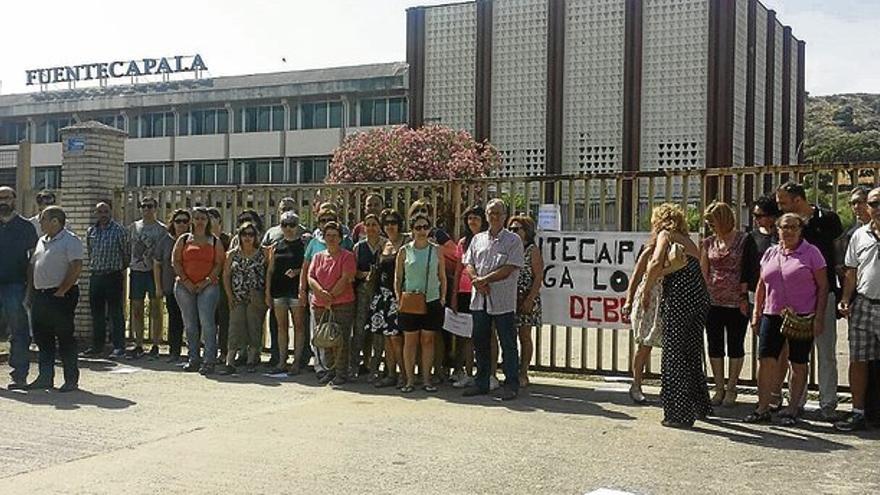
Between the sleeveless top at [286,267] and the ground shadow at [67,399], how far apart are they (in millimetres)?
2154

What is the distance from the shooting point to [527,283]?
9562 mm

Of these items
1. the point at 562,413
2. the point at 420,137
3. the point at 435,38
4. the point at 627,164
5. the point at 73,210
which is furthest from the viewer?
the point at 435,38

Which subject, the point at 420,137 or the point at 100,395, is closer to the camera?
the point at 100,395

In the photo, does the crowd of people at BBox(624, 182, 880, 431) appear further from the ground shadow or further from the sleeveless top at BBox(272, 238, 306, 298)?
the ground shadow

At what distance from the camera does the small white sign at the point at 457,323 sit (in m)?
9.70

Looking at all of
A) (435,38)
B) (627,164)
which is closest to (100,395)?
(627,164)

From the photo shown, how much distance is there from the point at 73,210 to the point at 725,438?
9.35 metres

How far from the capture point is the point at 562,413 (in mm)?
8492

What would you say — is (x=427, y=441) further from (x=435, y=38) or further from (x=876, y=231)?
(x=435, y=38)

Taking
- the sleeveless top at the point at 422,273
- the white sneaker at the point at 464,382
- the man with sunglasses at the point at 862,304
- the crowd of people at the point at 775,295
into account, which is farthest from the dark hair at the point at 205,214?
the man with sunglasses at the point at 862,304

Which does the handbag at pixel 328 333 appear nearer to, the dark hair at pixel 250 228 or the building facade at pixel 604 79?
the dark hair at pixel 250 228

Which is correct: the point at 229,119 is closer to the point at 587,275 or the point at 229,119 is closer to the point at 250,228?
the point at 250,228

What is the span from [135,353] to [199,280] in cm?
174

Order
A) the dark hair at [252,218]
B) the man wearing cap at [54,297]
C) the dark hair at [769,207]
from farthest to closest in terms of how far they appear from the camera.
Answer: the dark hair at [252,218] → the man wearing cap at [54,297] → the dark hair at [769,207]
